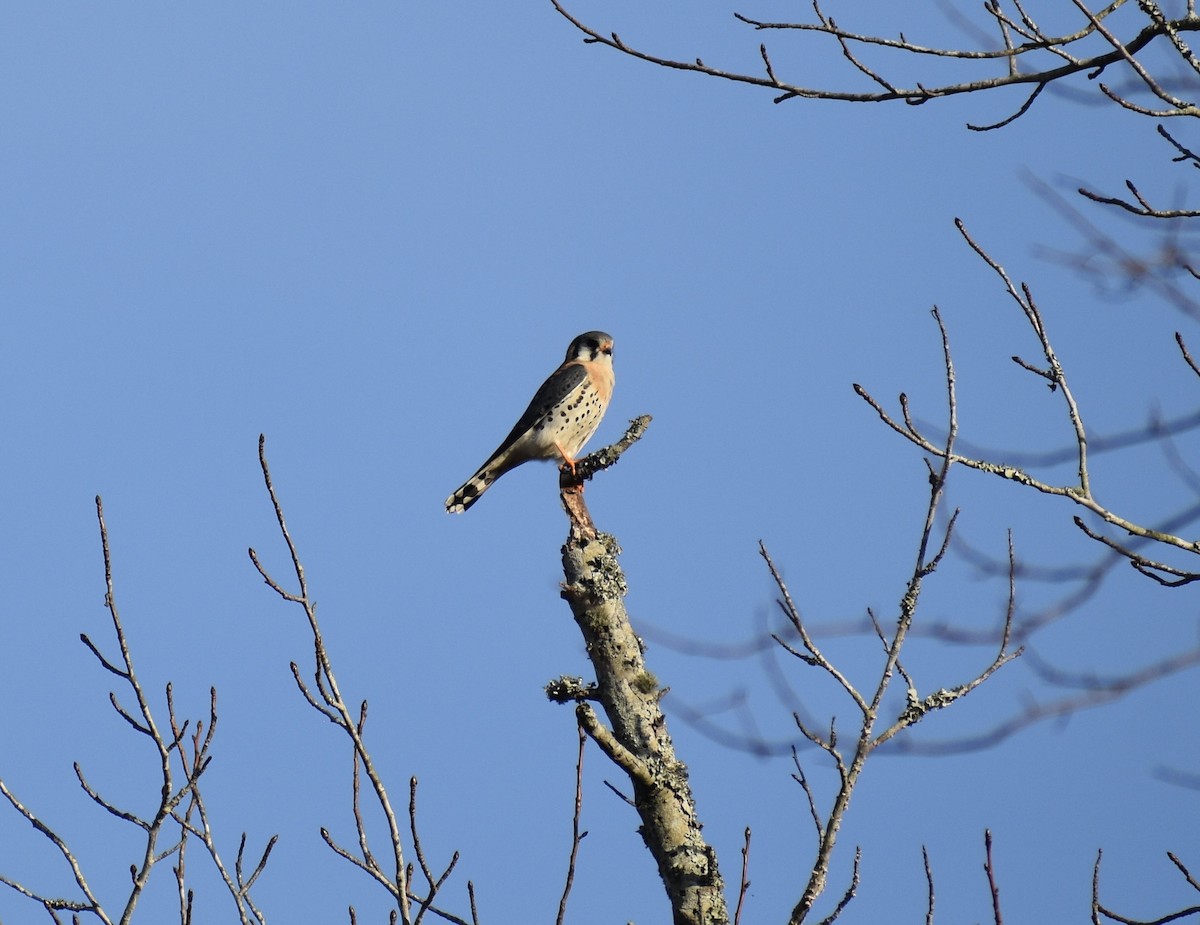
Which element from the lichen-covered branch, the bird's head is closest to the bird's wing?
the bird's head

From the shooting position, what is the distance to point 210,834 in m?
2.96

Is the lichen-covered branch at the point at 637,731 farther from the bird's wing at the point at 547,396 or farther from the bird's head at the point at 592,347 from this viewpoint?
the bird's head at the point at 592,347

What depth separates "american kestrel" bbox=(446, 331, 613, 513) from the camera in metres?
6.82

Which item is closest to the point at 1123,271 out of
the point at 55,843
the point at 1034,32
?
the point at 1034,32

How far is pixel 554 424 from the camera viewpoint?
272 inches

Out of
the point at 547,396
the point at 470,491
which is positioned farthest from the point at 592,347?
the point at 470,491

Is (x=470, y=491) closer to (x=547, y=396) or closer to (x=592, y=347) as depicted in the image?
(x=547, y=396)

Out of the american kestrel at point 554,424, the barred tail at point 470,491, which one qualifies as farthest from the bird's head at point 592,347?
the barred tail at point 470,491

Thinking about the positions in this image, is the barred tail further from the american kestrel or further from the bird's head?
the bird's head

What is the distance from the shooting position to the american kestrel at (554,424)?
682cm

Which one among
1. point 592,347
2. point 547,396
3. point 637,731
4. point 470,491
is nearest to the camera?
point 637,731

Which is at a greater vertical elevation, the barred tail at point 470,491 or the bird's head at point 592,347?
the bird's head at point 592,347

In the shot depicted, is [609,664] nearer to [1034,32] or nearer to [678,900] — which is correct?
[678,900]

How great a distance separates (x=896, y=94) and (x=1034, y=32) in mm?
325
